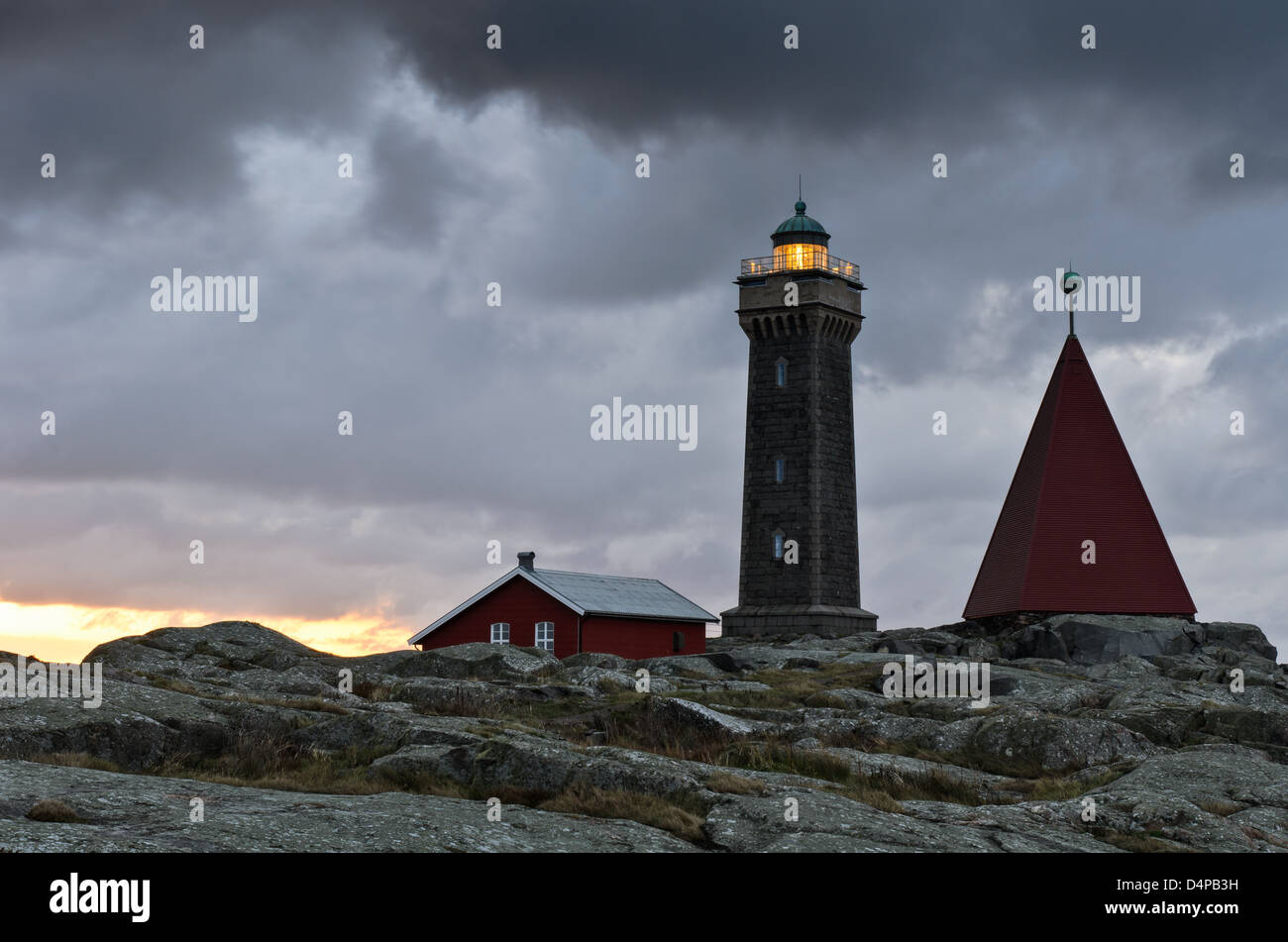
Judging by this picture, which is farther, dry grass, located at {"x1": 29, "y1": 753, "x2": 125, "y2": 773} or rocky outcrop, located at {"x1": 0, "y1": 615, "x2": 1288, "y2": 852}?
dry grass, located at {"x1": 29, "y1": 753, "x2": 125, "y2": 773}

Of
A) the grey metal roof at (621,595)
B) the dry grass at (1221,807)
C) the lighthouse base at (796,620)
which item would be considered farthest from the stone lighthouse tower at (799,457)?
the dry grass at (1221,807)

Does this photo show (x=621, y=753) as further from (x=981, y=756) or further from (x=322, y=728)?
(x=981, y=756)

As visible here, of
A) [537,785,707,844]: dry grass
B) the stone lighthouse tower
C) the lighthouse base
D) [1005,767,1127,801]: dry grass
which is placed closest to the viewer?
[537,785,707,844]: dry grass

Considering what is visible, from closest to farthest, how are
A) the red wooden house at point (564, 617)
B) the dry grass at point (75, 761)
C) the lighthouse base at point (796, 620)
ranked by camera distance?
the dry grass at point (75, 761) < the red wooden house at point (564, 617) < the lighthouse base at point (796, 620)

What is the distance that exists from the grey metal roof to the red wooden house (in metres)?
0.04

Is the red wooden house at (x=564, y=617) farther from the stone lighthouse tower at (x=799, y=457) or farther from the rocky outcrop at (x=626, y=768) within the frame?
the rocky outcrop at (x=626, y=768)

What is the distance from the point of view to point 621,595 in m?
50.2

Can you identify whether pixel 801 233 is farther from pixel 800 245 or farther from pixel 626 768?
pixel 626 768

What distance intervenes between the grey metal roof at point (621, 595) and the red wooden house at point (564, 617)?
1.8 inches

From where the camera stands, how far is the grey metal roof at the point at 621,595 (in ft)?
158

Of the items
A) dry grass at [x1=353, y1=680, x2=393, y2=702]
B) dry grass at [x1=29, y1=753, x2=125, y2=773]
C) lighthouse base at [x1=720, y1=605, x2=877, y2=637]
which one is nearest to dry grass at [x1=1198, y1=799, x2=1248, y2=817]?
dry grass at [x1=29, y1=753, x2=125, y2=773]

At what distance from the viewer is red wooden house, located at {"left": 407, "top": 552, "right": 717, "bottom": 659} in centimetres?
4775

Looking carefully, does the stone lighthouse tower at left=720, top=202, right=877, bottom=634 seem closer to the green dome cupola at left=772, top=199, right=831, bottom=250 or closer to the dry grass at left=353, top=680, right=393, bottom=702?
the green dome cupola at left=772, top=199, right=831, bottom=250
